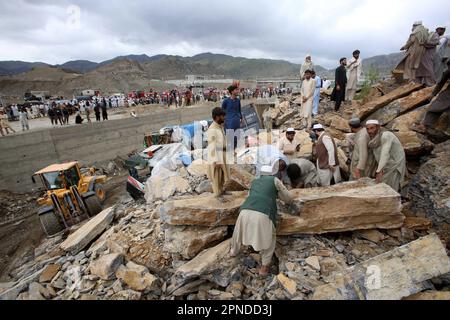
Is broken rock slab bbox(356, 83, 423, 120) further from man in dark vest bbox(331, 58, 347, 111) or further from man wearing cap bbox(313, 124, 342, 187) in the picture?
man wearing cap bbox(313, 124, 342, 187)

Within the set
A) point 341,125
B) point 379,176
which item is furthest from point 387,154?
point 341,125

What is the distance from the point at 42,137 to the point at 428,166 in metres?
13.8

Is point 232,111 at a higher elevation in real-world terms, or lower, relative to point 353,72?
lower

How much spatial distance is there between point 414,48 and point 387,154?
4.96 meters

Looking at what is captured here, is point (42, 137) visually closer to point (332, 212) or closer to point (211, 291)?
point (211, 291)

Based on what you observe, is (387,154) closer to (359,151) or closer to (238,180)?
(359,151)

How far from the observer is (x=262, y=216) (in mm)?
2963

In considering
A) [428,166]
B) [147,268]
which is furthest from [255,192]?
[428,166]

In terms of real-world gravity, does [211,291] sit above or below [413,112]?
below

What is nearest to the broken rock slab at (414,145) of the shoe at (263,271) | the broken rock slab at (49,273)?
the shoe at (263,271)

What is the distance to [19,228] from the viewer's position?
7.91m

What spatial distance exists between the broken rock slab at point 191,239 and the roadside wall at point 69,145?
1016 cm

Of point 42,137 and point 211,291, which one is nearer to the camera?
point 211,291
